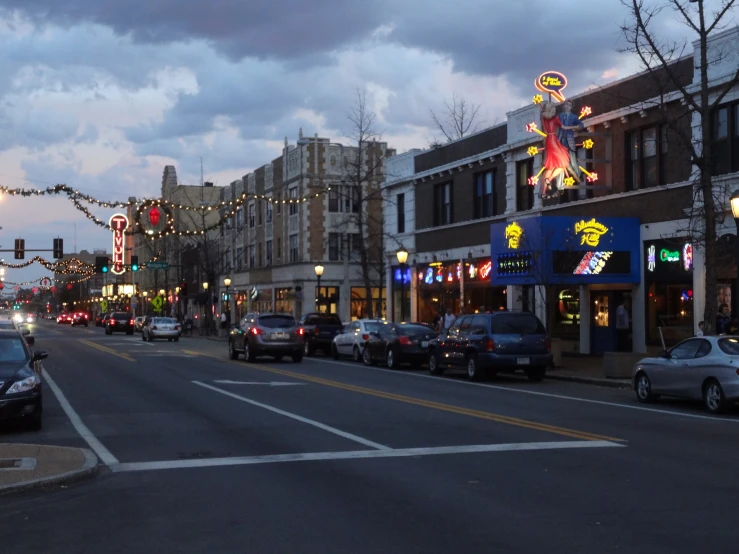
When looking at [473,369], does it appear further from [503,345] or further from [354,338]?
[354,338]

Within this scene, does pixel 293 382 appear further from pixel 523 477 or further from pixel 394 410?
pixel 523 477

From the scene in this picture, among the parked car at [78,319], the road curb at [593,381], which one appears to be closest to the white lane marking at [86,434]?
the road curb at [593,381]

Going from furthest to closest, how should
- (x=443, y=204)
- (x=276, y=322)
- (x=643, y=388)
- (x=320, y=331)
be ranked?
(x=443, y=204), (x=320, y=331), (x=276, y=322), (x=643, y=388)

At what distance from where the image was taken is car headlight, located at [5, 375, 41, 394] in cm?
1396

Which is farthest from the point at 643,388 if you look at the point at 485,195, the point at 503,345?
the point at 485,195

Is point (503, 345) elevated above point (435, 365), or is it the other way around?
point (503, 345)

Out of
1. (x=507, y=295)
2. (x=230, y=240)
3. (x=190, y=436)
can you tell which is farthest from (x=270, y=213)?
(x=190, y=436)

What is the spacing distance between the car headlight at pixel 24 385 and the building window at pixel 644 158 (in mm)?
20537

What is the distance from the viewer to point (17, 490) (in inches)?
386

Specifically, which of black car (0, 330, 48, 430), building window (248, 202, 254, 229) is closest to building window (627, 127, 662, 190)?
black car (0, 330, 48, 430)

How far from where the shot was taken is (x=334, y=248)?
65625mm

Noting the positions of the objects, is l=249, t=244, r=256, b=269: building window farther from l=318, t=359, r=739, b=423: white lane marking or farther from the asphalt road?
the asphalt road

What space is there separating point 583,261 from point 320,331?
1150cm

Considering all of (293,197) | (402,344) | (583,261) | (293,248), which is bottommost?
(402,344)
